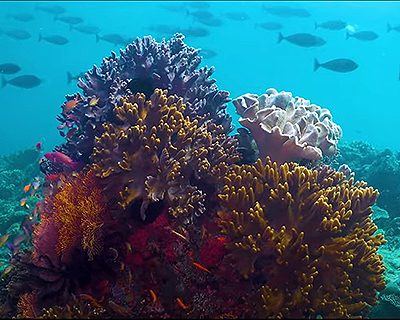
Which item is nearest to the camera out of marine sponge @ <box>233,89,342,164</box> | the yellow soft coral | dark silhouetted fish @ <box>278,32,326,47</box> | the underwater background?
the yellow soft coral

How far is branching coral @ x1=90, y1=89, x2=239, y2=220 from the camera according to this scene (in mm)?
3768

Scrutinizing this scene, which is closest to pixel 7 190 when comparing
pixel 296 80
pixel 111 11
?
pixel 111 11

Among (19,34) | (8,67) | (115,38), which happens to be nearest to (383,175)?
(8,67)

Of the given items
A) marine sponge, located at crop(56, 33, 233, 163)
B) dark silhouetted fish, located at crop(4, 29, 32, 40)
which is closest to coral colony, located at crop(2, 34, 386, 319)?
marine sponge, located at crop(56, 33, 233, 163)

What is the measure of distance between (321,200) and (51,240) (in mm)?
2761

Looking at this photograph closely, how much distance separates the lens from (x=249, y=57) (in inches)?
4715

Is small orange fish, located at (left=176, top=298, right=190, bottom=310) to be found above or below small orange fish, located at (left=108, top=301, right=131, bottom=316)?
above

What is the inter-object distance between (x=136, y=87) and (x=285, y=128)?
197 centimetres

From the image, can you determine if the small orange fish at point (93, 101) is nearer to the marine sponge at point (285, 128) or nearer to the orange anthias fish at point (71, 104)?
the orange anthias fish at point (71, 104)

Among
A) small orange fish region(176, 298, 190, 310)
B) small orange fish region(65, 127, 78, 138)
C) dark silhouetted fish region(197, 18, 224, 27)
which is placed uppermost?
small orange fish region(65, 127, 78, 138)

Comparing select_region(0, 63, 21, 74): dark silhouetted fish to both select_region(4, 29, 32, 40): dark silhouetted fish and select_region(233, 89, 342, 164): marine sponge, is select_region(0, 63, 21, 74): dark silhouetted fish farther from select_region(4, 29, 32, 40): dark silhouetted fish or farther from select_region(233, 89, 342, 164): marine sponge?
select_region(4, 29, 32, 40): dark silhouetted fish

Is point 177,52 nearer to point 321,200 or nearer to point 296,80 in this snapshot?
point 321,200

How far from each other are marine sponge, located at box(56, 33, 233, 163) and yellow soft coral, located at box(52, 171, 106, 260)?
0.75m

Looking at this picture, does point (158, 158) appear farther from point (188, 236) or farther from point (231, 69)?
point (231, 69)
